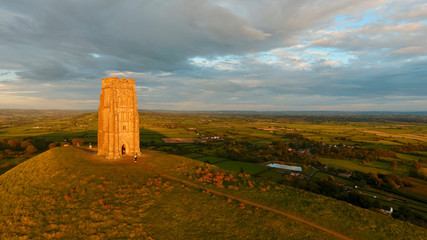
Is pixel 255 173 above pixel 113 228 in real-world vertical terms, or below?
below

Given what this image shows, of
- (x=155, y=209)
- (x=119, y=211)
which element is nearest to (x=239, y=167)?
(x=155, y=209)

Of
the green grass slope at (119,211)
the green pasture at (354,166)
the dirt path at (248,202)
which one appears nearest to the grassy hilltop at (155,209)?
the green grass slope at (119,211)

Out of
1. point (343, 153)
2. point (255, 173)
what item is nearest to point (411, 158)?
point (343, 153)

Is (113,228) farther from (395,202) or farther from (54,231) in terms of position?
(395,202)

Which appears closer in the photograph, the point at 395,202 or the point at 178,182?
the point at 178,182

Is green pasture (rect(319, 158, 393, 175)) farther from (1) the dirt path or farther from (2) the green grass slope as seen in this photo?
(2) the green grass slope

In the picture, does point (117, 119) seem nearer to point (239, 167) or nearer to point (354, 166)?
point (239, 167)
